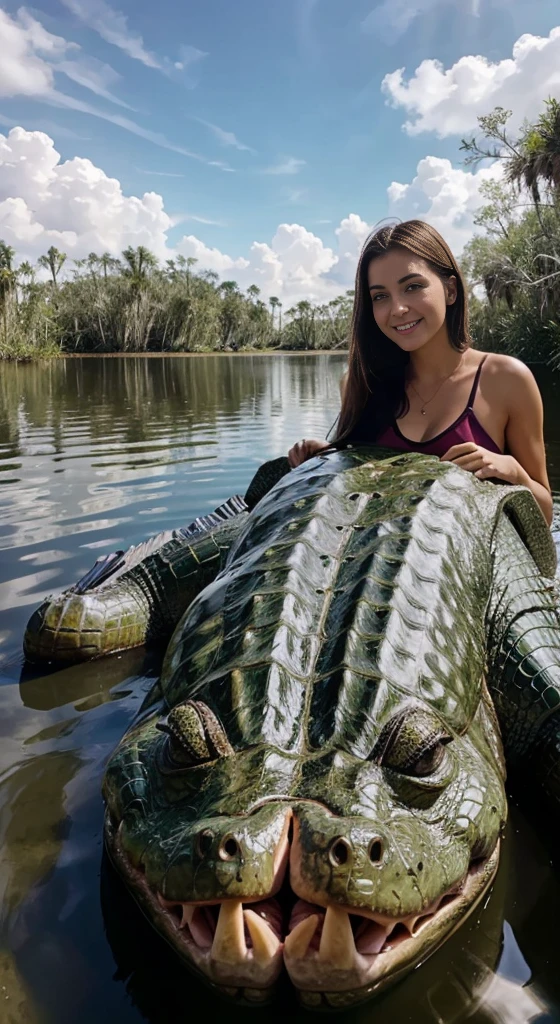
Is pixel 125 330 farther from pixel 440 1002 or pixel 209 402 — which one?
pixel 440 1002

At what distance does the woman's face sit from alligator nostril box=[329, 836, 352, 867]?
249cm

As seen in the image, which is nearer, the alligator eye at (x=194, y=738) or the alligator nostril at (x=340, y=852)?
the alligator nostril at (x=340, y=852)

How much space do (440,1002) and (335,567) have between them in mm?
1150

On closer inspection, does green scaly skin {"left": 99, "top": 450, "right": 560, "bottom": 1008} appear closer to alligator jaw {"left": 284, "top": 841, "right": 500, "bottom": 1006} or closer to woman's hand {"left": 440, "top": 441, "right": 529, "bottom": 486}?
alligator jaw {"left": 284, "top": 841, "right": 500, "bottom": 1006}

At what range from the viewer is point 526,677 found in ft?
7.13

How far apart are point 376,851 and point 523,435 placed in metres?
2.58

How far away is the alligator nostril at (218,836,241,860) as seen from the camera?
3.95 ft

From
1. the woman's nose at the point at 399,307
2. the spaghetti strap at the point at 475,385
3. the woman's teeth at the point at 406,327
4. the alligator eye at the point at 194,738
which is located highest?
the woman's nose at the point at 399,307

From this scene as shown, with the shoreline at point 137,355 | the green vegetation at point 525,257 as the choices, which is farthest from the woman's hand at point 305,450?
the green vegetation at point 525,257

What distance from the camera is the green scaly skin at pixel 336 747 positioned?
1.20 meters

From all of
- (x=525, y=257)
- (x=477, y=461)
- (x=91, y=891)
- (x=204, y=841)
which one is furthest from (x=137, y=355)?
(x=204, y=841)

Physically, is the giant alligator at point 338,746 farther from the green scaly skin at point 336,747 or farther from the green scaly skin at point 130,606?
the green scaly skin at point 130,606

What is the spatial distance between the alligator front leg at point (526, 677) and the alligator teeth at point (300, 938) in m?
1.21

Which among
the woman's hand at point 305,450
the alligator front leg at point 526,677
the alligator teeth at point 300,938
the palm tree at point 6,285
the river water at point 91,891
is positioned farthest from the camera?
the palm tree at point 6,285
